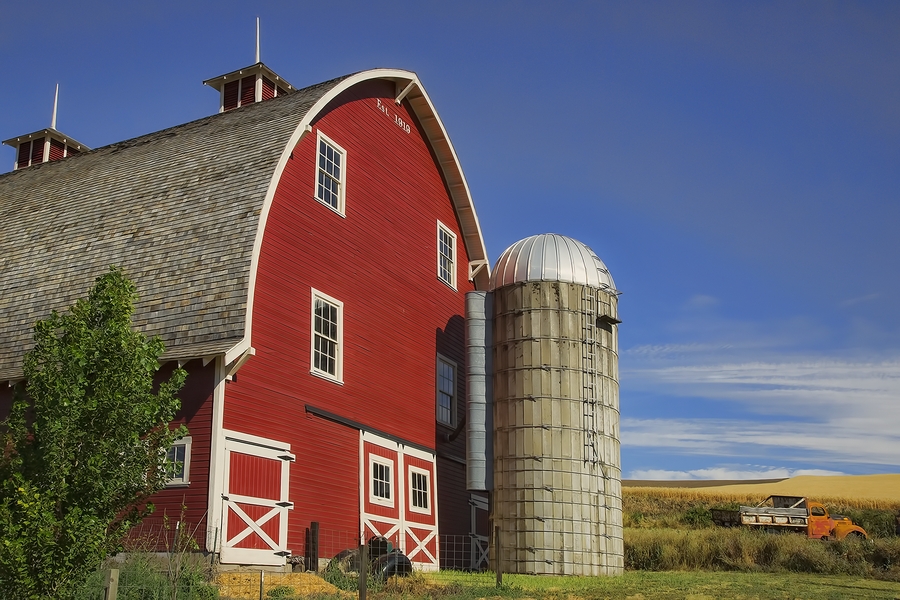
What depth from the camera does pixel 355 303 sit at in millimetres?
20953

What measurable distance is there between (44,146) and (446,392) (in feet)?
56.8

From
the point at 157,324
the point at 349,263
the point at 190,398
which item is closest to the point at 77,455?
the point at 190,398

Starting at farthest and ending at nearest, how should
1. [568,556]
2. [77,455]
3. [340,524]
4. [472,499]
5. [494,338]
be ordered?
1. [472,499]
2. [494,338]
3. [568,556]
4. [340,524]
5. [77,455]

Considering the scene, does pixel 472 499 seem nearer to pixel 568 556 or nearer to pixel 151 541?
pixel 568 556

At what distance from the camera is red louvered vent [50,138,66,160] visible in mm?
32656

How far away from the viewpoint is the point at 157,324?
58.7 feet

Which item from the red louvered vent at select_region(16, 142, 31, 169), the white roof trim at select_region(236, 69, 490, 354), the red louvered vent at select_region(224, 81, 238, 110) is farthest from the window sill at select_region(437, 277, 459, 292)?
the red louvered vent at select_region(16, 142, 31, 169)

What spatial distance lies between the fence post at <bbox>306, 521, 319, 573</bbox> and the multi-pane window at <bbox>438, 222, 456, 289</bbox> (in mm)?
9082

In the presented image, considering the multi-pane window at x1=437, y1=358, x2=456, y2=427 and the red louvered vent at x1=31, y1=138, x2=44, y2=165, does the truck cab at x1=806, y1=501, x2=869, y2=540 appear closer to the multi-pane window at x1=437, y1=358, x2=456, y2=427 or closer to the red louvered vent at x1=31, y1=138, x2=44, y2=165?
the multi-pane window at x1=437, y1=358, x2=456, y2=427

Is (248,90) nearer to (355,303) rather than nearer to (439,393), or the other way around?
→ (355,303)

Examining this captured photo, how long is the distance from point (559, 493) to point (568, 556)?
52.6 inches

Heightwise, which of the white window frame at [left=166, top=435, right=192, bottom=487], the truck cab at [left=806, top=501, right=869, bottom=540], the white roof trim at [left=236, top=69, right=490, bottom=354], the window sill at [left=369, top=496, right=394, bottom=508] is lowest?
the truck cab at [left=806, top=501, right=869, bottom=540]

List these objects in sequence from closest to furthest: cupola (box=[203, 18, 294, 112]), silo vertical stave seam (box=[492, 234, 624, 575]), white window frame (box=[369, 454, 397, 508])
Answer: white window frame (box=[369, 454, 397, 508])
silo vertical stave seam (box=[492, 234, 624, 575])
cupola (box=[203, 18, 294, 112])

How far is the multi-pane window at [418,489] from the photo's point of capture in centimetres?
2181
